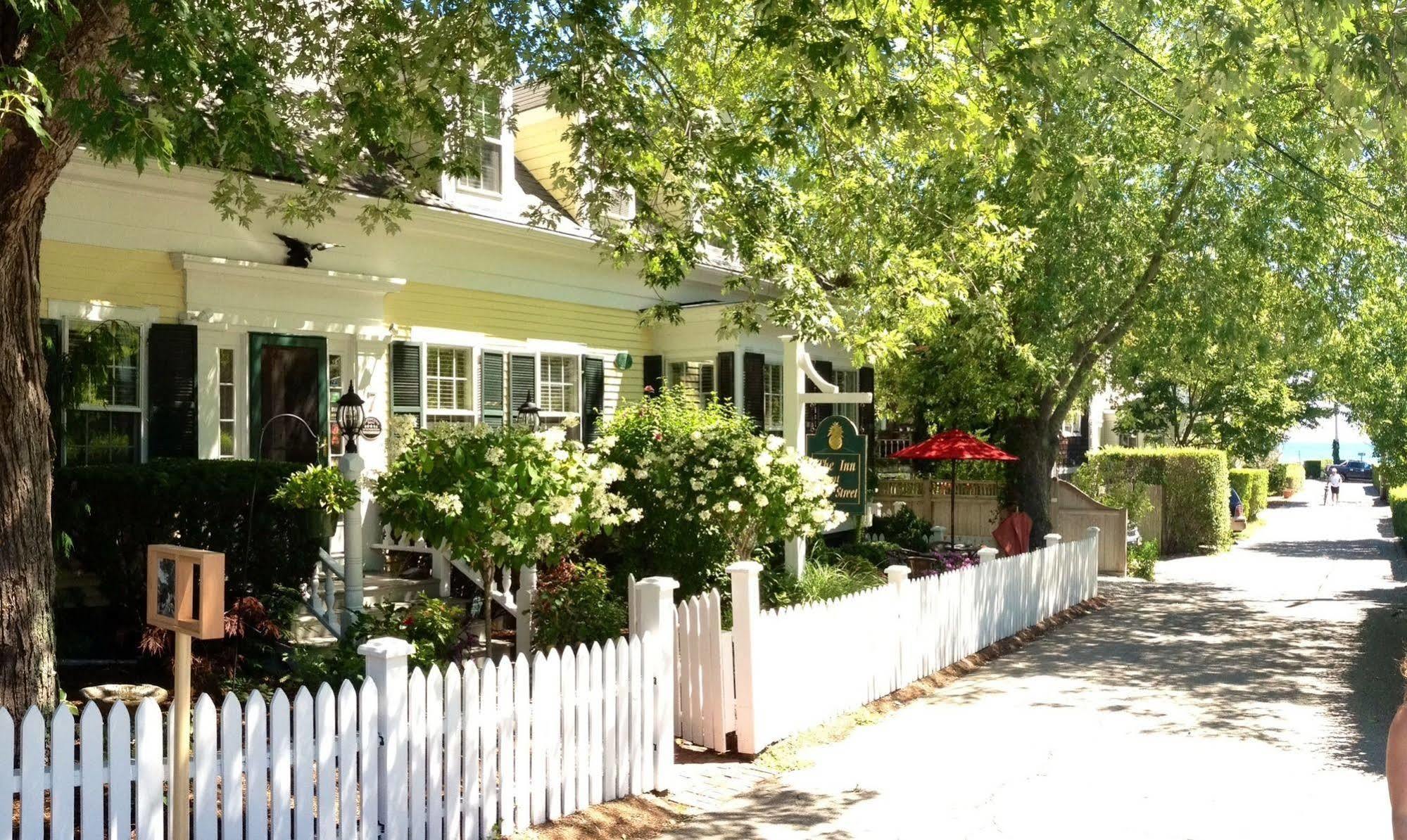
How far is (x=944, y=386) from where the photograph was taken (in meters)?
19.7

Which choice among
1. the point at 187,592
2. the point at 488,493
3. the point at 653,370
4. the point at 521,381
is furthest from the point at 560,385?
the point at 187,592

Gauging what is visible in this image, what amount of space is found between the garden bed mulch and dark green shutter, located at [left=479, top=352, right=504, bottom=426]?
6367 millimetres

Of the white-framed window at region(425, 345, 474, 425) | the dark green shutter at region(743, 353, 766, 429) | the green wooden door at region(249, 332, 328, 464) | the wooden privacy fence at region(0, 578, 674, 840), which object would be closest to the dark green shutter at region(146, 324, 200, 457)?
the green wooden door at region(249, 332, 328, 464)

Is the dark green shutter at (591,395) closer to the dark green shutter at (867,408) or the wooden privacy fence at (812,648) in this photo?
the wooden privacy fence at (812,648)

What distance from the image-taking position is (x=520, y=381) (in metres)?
14.9

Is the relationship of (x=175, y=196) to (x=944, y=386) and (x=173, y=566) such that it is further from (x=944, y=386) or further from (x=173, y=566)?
(x=944, y=386)

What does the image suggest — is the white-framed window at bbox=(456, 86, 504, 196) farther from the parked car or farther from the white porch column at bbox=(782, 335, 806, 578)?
the parked car

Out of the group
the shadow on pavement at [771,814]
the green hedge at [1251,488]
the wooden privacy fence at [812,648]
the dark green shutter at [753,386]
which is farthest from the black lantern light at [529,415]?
the green hedge at [1251,488]

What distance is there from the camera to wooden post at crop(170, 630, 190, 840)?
486cm

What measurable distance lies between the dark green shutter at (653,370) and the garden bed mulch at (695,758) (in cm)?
624

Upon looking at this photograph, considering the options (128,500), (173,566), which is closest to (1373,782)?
(173,566)

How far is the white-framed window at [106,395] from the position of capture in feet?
33.4

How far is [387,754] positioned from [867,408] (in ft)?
52.6

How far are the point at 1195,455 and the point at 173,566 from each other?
77.0ft
